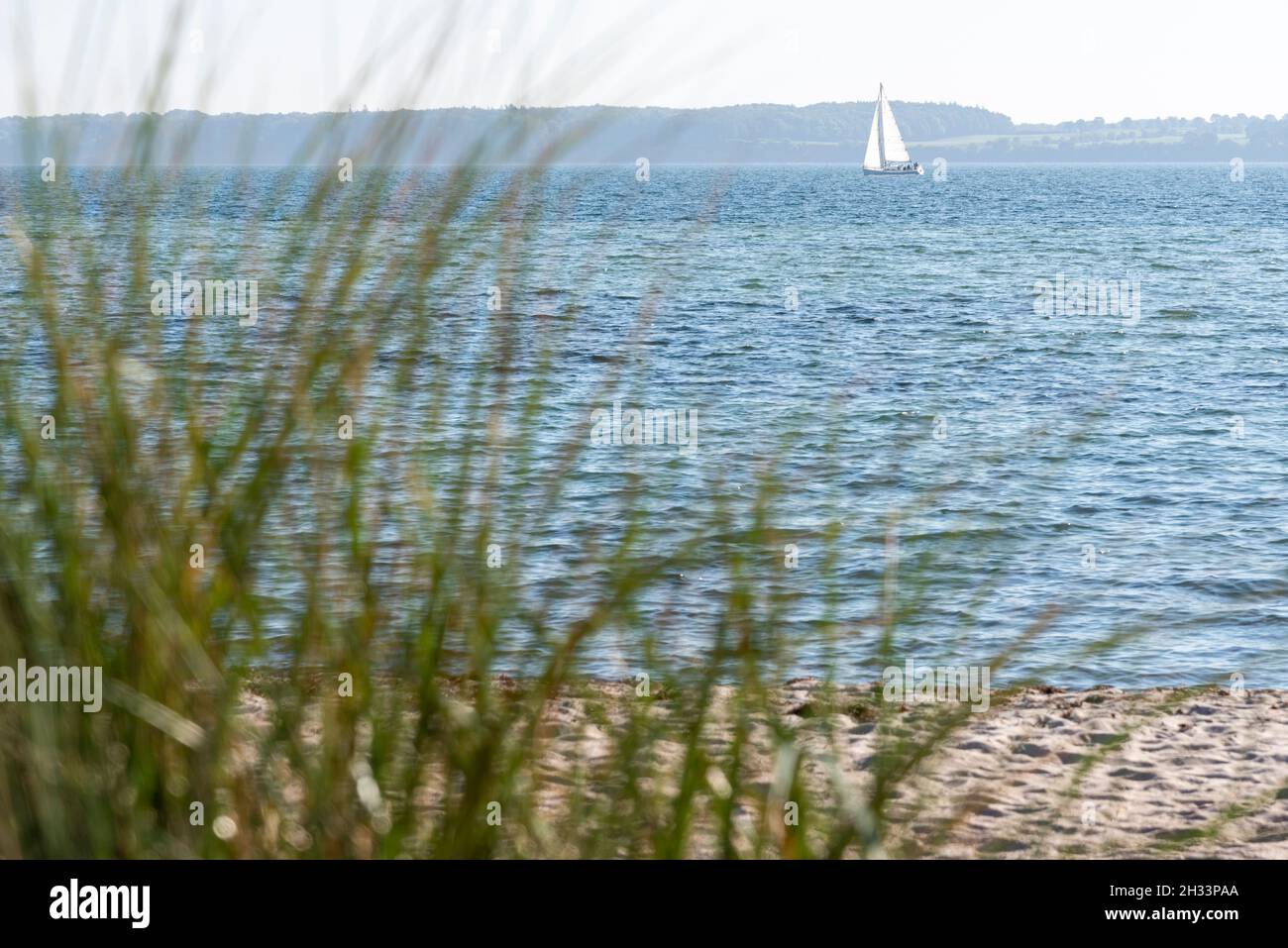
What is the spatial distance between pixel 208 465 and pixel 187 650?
399 millimetres

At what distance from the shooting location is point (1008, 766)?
7.09m

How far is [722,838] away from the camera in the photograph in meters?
2.24

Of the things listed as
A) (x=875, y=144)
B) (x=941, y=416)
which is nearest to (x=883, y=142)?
(x=875, y=144)

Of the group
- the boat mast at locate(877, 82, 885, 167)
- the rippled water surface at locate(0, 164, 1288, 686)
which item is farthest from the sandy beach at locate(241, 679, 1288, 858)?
the boat mast at locate(877, 82, 885, 167)

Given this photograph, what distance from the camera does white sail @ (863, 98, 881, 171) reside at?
124 m

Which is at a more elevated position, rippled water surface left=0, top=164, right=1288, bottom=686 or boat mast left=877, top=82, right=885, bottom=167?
boat mast left=877, top=82, right=885, bottom=167

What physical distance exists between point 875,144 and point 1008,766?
423ft

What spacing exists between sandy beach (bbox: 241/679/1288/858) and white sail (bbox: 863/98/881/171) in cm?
11336

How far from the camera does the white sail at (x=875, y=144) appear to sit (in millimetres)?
124188

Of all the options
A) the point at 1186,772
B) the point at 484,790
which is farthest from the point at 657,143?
the point at 1186,772

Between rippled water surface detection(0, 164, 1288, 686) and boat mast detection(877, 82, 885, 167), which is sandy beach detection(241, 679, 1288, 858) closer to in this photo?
rippled water surface detection(0, 164, 1288, 686)

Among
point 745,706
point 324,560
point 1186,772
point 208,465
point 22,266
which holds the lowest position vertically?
point 1186,772

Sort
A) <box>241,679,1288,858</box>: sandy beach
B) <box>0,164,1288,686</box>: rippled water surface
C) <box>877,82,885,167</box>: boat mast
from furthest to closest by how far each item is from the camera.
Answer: <box>877,82,885,167</box>: boat mast, <box>0,164,1288,686</box>: rippled water surface, <box>241,679,1288,858</box>: sandy beach
